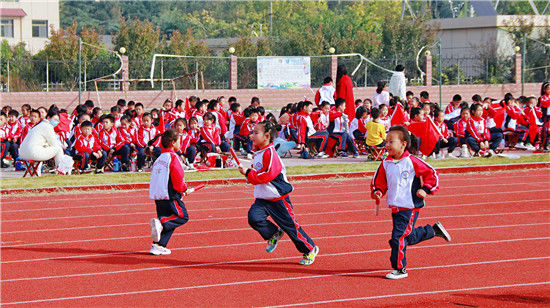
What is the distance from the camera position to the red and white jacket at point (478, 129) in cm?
1847

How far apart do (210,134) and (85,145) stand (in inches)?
109

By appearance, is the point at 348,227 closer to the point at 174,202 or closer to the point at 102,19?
the point at 174,202

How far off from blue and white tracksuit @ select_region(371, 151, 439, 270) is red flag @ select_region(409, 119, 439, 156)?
10.2 meters

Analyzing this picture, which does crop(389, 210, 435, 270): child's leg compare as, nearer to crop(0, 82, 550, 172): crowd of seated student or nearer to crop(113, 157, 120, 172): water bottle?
crop(0, 82, 550, 172): crowd of seated student

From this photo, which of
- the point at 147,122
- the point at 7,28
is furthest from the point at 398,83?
the point at 7,28

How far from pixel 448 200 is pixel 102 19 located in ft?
311

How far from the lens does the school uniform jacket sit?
7.91 meters

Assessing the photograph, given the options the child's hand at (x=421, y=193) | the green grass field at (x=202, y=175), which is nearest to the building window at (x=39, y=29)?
the green grass field at (x=202, y=175)

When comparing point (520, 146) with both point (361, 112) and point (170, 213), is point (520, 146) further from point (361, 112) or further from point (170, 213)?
point (170, 213)

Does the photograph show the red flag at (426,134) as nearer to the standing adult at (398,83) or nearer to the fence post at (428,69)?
the standing adult at (398,83)

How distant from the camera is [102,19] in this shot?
10269 cm

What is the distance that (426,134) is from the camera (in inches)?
691

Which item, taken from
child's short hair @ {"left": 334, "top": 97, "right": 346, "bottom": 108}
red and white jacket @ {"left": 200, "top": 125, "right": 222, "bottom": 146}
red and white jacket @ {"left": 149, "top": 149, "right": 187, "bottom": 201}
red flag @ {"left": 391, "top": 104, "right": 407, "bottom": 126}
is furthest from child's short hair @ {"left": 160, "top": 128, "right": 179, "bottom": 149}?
child's short hair @ {"left": 334, "top": 97, "right": 346, "bottom": 108}

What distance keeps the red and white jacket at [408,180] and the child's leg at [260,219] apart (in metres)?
1.29
